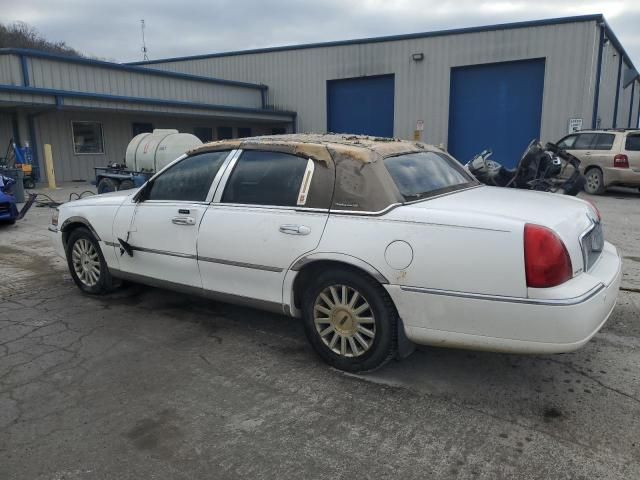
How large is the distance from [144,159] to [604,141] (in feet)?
37.6

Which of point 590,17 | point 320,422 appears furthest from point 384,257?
point 590,17

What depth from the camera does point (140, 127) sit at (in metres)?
20.7

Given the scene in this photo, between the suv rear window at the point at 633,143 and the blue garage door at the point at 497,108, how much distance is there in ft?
20.6

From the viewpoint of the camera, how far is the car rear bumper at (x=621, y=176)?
1259cm

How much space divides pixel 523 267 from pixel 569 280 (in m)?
0.29

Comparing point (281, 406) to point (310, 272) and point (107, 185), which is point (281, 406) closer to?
point (310, 272)

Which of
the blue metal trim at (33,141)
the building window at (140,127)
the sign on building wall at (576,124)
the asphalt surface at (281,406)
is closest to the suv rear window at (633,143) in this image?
the sign on building wall at (576,124)

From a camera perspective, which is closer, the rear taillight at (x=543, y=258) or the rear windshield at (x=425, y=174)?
the rear taillight at (x=543, y=258)

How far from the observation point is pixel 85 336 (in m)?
4.20

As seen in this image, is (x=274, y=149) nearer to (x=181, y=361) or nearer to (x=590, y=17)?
(x=181, y=361)

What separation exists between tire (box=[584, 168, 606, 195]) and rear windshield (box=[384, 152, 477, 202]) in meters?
10.4

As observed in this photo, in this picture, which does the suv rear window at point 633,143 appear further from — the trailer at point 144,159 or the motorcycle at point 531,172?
the trailer at point 144,159

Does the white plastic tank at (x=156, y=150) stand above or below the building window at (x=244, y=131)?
Answer: below

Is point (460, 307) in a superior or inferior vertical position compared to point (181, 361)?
superior
